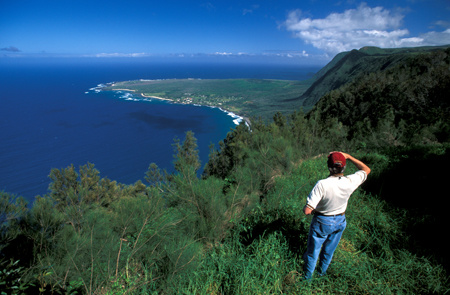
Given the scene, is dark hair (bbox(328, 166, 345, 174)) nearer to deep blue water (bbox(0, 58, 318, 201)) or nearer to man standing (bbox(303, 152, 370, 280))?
man standing (bbox(303, 152, 370, 280))

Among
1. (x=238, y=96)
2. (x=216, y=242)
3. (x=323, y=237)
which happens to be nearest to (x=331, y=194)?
(x=323, y=237)

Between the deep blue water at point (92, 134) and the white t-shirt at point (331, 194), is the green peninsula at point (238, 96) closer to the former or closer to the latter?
the deep blue water at point (92, 134)

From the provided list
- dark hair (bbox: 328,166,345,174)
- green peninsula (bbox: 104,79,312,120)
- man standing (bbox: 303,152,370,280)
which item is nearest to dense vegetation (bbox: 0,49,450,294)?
man standing (bbox: 303,152,370,280)

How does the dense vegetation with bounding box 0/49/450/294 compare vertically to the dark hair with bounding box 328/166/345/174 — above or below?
below

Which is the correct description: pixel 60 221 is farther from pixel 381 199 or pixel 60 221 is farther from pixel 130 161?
pixel 130 161

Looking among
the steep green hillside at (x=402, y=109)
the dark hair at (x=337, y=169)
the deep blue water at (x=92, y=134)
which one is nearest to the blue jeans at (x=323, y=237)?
the dark hair at (x=337, y=169)

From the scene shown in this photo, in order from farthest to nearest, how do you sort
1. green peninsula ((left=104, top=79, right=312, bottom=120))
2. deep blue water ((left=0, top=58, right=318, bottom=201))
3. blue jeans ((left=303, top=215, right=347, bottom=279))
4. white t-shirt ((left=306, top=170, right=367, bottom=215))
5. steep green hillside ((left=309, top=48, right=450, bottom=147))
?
1. green peninsula ((left=104, top=79, right=312, bottom=120))
2. deep blue water ((left=0, top=58, right=318, bottom=201))
3. steep green hillside ((left=309, top=48, right=450, bottom=147))
4. blue jeans ((left=303, top=215, right=347, bottom=279))
5. white t-shirt ((left=306, top=170, right=367, bottom=215))

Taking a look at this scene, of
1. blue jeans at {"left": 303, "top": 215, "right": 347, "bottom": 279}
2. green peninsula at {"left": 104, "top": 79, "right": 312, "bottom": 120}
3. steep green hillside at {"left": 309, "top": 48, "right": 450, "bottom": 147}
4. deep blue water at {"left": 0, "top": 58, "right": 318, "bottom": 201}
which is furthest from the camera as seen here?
green peninsula at {"left": 104, "top": 79, "right": 312, "bottom": 120}

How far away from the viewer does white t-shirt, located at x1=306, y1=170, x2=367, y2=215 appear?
1.88 m

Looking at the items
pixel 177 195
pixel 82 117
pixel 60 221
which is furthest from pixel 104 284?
pixel 82 117

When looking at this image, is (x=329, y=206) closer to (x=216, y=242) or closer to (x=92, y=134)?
(x=216, y=242)

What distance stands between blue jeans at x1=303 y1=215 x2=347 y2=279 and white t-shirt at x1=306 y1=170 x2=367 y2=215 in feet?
0.28

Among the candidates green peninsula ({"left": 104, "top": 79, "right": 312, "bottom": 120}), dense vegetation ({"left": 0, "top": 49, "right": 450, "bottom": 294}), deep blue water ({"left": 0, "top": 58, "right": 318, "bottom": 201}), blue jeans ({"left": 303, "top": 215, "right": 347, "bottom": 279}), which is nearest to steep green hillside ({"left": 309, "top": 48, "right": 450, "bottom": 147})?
dense vegetation ({"left": 0, "top": 49, "right": 450, "bottom": 294})

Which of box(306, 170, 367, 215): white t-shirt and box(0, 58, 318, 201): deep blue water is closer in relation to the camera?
box(306, 170, 367, 215): white t-shirt
